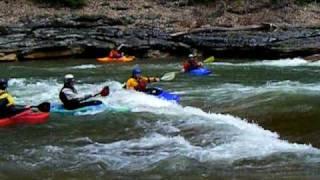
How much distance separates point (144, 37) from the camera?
89.9ft

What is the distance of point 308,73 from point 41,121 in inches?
386

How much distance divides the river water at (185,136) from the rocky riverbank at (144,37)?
27.4 feet

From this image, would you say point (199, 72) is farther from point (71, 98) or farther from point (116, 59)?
point (116, 59)

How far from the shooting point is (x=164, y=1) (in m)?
32.2

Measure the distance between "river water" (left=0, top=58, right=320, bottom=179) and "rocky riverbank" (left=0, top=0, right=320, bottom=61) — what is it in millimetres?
8357

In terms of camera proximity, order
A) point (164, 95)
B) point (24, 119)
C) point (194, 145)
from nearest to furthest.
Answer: point (194, 145)
point (24, 119)
point (164, 95)

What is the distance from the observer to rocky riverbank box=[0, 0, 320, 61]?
84.2 feet

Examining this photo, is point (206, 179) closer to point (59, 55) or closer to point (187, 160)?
point (187, 160)

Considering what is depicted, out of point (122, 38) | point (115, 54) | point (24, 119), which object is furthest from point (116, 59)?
point (24, 119)

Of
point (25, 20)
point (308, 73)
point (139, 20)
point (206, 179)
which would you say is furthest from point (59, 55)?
point (206, 179)

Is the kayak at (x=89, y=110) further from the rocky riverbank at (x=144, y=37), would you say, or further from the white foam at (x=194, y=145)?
the rocky riverbank at (x=144, y=37)

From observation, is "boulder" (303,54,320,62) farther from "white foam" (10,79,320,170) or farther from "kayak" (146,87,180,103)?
"white foam" (10,79,320,170)

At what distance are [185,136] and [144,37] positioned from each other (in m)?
17.1

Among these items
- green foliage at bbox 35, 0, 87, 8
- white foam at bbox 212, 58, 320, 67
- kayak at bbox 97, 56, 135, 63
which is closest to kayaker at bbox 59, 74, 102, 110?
white foam at bbox 212, 58, 320, 67
